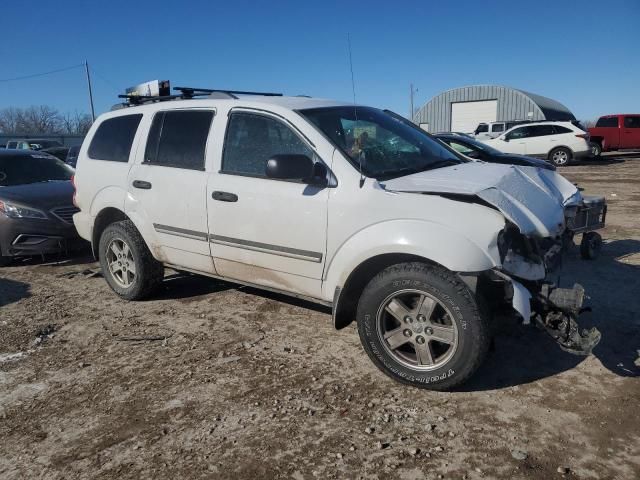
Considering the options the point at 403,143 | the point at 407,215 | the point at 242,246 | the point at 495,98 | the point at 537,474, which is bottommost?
the point at 537,474

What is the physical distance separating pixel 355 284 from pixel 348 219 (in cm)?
46

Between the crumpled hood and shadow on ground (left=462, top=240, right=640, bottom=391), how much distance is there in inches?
29.0

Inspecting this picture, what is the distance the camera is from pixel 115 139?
508 cm

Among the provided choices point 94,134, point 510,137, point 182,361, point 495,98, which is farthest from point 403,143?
point 495,98

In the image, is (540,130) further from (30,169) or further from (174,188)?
(174,188)

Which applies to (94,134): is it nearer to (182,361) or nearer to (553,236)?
(182,361)

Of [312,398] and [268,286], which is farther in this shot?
[268,286]

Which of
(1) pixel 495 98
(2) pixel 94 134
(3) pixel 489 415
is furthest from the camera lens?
(1) pixel 495 98

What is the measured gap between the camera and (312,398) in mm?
3168

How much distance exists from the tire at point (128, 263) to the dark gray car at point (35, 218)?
1.80 metres

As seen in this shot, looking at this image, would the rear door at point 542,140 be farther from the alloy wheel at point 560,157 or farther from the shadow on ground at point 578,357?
the shadow on ground at point 578,357

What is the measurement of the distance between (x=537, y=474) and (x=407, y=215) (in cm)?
155

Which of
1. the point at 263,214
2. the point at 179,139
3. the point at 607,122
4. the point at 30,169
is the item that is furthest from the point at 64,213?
the point at 607,122

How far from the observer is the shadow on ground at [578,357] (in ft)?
11.0
